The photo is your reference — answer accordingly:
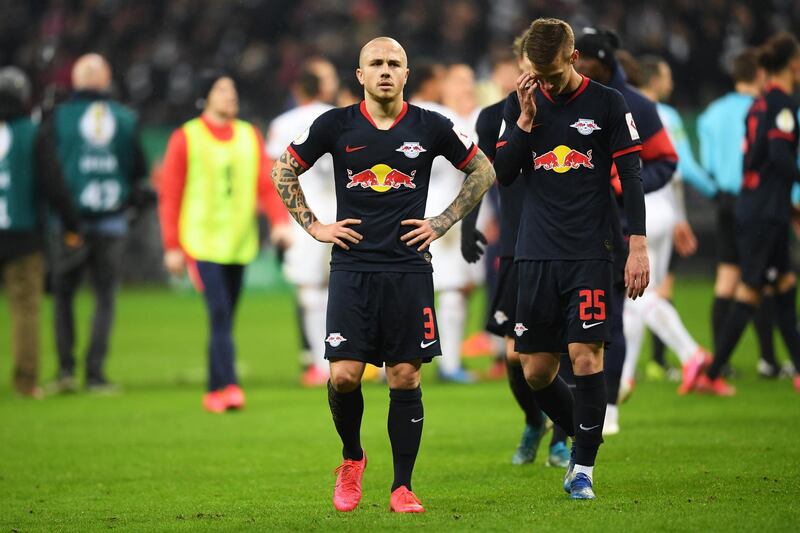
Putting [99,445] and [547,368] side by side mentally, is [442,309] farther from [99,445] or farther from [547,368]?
[547,368]

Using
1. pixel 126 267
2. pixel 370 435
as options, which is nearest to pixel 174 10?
pixel 126 267

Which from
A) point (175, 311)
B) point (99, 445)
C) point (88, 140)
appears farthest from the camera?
point (175, 311)

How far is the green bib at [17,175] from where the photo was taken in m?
11.6

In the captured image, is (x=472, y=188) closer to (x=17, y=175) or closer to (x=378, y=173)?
(x=378, y=173)

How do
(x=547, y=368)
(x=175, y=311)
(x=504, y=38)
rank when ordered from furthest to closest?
(x=504, y=38)
(x=175, y=311)
(x=547, y=368)

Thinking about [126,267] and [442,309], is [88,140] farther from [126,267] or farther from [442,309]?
[126,267]

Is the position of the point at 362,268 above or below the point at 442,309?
above

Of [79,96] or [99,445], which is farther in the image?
[79,96]

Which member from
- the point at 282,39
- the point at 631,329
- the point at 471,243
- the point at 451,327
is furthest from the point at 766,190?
the point at 282,39

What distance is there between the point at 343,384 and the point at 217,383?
15.0 ft

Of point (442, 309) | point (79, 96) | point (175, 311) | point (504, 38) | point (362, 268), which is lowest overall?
point (175, 311)

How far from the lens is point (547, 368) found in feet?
22.0

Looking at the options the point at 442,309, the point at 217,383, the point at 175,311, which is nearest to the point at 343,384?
the point at 217,383

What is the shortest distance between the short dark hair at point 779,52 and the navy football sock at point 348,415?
5.22 m
